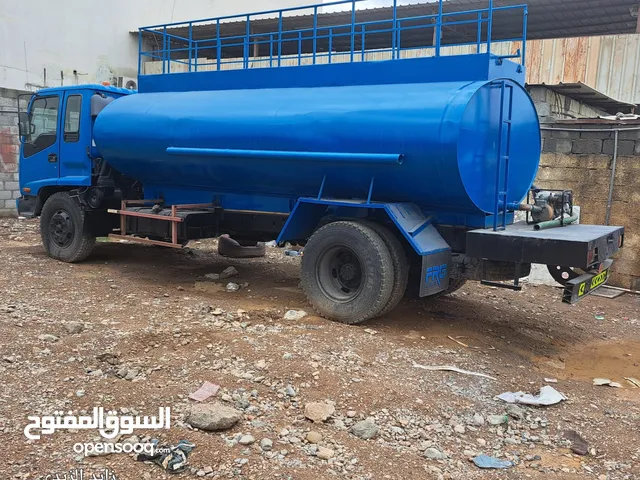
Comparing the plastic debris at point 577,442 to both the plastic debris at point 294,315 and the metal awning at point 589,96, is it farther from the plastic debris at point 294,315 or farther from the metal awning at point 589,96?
the metal awning at point 589,96

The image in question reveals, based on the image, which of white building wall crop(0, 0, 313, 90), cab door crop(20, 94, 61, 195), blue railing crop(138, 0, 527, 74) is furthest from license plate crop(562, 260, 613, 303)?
white building wall crop(0, 0, 313, 90)

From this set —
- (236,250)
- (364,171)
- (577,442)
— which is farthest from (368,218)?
(236,250)

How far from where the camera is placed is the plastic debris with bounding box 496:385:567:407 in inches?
167

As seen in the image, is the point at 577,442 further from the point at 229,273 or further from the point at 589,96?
the point at 589,96

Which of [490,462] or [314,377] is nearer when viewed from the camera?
[490,462]

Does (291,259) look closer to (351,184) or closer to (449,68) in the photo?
(351,184)

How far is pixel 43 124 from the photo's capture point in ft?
28.6

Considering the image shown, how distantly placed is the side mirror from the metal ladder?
675 centimetres

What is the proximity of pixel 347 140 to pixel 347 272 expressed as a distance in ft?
4.35

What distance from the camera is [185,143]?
23.3 feet

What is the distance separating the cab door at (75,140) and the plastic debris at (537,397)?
250 inches

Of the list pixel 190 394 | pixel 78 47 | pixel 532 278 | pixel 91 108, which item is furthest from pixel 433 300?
pixel 78 47

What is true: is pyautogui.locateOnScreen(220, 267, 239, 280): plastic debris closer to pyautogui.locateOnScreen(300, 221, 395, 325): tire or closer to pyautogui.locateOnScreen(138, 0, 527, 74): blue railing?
pyautogui.locateOnScreen(300, 221, 395, 325): tire

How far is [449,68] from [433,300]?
105 inches
